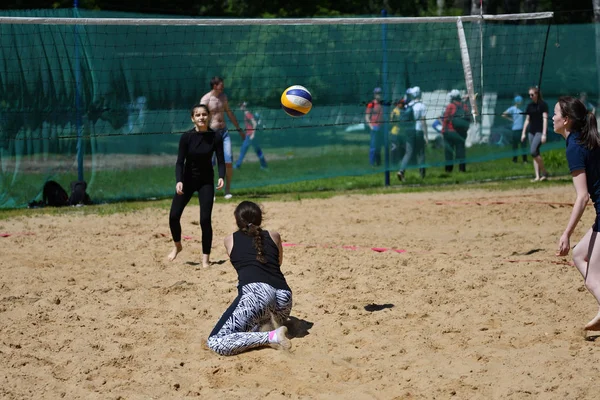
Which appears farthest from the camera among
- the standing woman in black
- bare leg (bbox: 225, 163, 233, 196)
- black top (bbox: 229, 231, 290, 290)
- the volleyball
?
bare leg (bbox: 225, 163, 233, 196)

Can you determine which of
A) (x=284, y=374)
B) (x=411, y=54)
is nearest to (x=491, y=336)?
(x=284, y=374)

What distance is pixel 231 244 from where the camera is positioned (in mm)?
6492

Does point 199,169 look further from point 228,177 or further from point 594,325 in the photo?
point 228,177

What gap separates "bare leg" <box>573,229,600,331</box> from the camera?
5973 millimetres

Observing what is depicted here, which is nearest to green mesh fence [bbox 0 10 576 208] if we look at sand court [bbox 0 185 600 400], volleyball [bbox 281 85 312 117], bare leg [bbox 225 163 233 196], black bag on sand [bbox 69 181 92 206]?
black bag on sand [bbox 69 181 92 206]

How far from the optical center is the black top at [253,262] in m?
6.31

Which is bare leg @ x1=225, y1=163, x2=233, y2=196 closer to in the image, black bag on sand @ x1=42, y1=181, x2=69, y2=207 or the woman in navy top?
black bag on sand @ x1=42, y1=181, x2=69, y2=207

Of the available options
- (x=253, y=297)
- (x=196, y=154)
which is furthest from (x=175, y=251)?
(x=253, y=297)

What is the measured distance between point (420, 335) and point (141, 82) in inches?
330

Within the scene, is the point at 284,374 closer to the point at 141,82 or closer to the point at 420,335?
the point at 420,335

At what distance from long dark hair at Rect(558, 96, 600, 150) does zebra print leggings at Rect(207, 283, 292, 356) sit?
2.33 m

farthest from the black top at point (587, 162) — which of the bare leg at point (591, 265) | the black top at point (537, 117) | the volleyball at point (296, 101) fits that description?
the black top at point (537, 117)

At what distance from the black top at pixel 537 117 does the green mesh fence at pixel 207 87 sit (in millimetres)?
907

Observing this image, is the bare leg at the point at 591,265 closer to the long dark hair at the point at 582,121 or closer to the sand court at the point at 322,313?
the sand court at the point at 322,313
